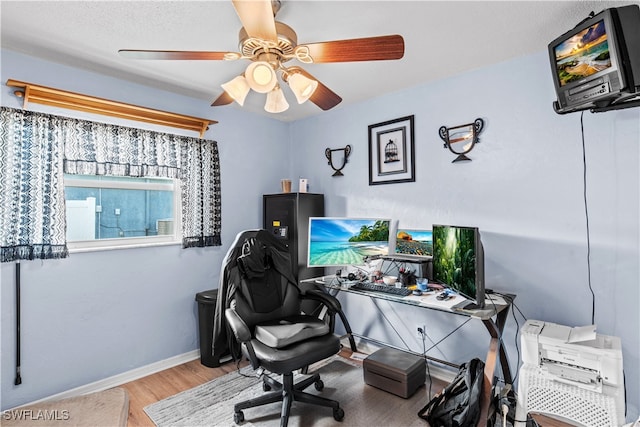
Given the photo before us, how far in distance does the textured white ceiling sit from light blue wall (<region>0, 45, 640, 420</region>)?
25 centimetres

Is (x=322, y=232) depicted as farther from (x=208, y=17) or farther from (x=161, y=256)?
(x=208, y=17)

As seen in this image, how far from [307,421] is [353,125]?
8.55 ft

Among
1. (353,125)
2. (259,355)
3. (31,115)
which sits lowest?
(259,355)

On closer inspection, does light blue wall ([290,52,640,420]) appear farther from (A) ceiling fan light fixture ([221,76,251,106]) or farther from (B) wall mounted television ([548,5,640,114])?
(A) ceiling fan light fixture ([221,76,251,106])

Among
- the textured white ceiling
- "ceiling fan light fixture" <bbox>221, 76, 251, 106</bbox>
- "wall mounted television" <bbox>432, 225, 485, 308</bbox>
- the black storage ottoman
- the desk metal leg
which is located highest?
the textured white ceiling

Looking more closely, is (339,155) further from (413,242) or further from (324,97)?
(324,97)

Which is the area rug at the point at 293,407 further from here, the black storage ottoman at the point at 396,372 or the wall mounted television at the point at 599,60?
the wall mounted television at the point at 599,60

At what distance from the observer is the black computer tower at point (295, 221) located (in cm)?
338

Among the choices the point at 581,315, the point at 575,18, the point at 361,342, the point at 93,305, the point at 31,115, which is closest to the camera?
the point at 575,18

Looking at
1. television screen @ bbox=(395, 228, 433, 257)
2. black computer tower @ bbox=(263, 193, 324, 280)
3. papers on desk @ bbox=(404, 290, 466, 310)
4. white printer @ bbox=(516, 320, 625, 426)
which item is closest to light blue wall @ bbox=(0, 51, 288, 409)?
black computer tower @ bbox=(263, 193, 324, 280)

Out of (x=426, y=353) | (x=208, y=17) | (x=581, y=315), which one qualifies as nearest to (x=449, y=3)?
(x=208, y=17)

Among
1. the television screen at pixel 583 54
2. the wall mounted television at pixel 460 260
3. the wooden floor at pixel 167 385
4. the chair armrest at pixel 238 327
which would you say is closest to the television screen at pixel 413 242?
the wall mounted television at pixel 460 260

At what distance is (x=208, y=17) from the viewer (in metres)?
1.84

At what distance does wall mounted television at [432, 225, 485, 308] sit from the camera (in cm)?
200
